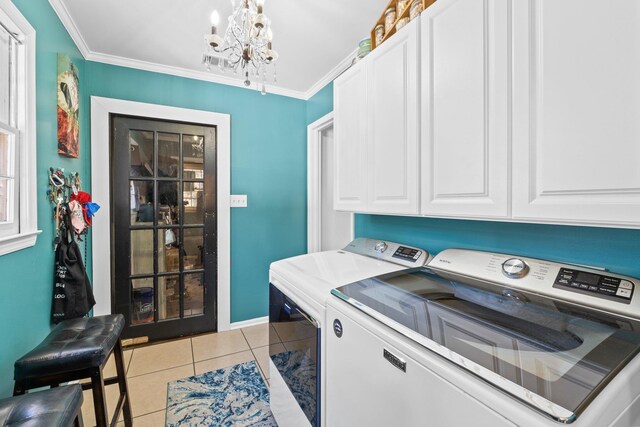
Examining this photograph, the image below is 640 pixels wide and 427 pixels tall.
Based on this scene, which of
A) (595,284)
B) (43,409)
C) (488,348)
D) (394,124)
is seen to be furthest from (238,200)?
(595,284)

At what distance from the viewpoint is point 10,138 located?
1.26 meters

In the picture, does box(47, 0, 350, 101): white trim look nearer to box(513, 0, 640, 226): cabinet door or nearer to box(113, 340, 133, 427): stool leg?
box(513, 0, 640, 226): cabinet door

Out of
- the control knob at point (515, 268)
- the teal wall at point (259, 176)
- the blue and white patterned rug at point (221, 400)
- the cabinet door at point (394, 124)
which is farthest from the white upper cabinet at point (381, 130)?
the blue and white patterned rug at point (221, 400)

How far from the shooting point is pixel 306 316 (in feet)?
4.04

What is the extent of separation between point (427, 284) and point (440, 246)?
1.42 ft

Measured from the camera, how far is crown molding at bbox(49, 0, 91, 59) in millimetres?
1636

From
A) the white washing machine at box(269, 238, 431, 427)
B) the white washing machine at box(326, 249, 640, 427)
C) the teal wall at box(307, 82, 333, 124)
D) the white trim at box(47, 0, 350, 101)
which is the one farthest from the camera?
the teal wall at box(307, 82, 333, 124)

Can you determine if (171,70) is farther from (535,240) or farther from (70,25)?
(535,240)

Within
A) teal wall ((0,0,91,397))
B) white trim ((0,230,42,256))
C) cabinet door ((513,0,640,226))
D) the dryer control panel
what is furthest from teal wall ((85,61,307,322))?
cabinet door ((513,0,640,226))

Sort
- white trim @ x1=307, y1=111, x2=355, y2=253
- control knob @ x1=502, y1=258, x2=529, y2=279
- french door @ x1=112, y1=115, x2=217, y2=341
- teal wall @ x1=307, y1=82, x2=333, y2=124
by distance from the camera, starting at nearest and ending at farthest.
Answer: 1. control knob @ x1=502, y1=258, x2=529, y2=279
2. french door @ x1=112, y1=115, x2=217, y2=341
3. teal wall @ x1=307, y1=82, x2=333, y2=124
4. white trim @ x1=307, y1=111, x2=355, y2=253

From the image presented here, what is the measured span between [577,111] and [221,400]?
2.29 meters

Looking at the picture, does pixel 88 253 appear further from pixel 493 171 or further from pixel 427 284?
pixel 493 171

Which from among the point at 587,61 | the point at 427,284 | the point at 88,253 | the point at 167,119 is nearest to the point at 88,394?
the point at 88,253

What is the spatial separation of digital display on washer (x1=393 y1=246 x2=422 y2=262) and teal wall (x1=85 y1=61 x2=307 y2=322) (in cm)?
157
